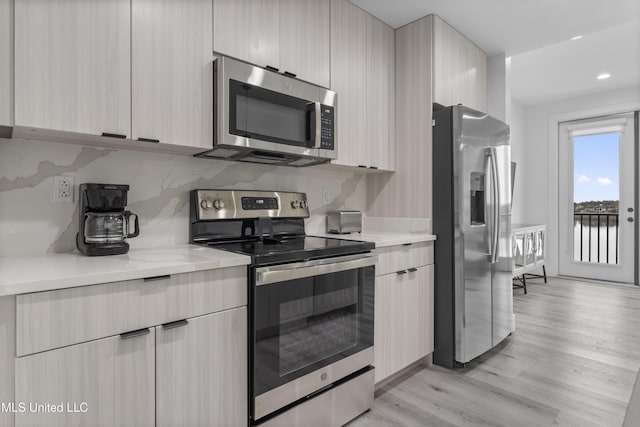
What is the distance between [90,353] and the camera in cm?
115

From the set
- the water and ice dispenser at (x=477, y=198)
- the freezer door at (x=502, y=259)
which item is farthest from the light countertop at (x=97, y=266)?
the freezer door at (x=502, y=259)

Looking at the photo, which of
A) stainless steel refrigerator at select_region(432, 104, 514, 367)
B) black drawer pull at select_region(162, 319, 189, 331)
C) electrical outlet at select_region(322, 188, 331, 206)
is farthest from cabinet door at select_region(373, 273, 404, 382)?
black drawer pull at select_region(162, 319, 189, 331)

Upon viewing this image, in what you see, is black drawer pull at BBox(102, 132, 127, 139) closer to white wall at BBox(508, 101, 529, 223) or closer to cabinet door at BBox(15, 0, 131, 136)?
cabinet door at BBox(15, 0, 131, 136)

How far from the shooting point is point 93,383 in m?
1.16

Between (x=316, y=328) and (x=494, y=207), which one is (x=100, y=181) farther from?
(x=494, y=207)

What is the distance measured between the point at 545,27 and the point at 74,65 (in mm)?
3183

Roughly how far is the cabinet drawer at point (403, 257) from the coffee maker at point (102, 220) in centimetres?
136

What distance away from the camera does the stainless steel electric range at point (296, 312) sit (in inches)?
60.7

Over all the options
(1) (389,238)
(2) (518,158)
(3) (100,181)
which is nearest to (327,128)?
(1) (389,238)

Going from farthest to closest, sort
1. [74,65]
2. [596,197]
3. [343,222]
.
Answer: [596,197] → [343,222] → [74,65]

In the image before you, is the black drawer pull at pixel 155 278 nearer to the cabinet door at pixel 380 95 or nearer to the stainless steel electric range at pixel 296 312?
the stainless steel electric range at pixel 296 312

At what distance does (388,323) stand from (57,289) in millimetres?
1738

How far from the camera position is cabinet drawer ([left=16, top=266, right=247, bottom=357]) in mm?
1059

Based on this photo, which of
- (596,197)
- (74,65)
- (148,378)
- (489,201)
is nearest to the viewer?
(148,378)
